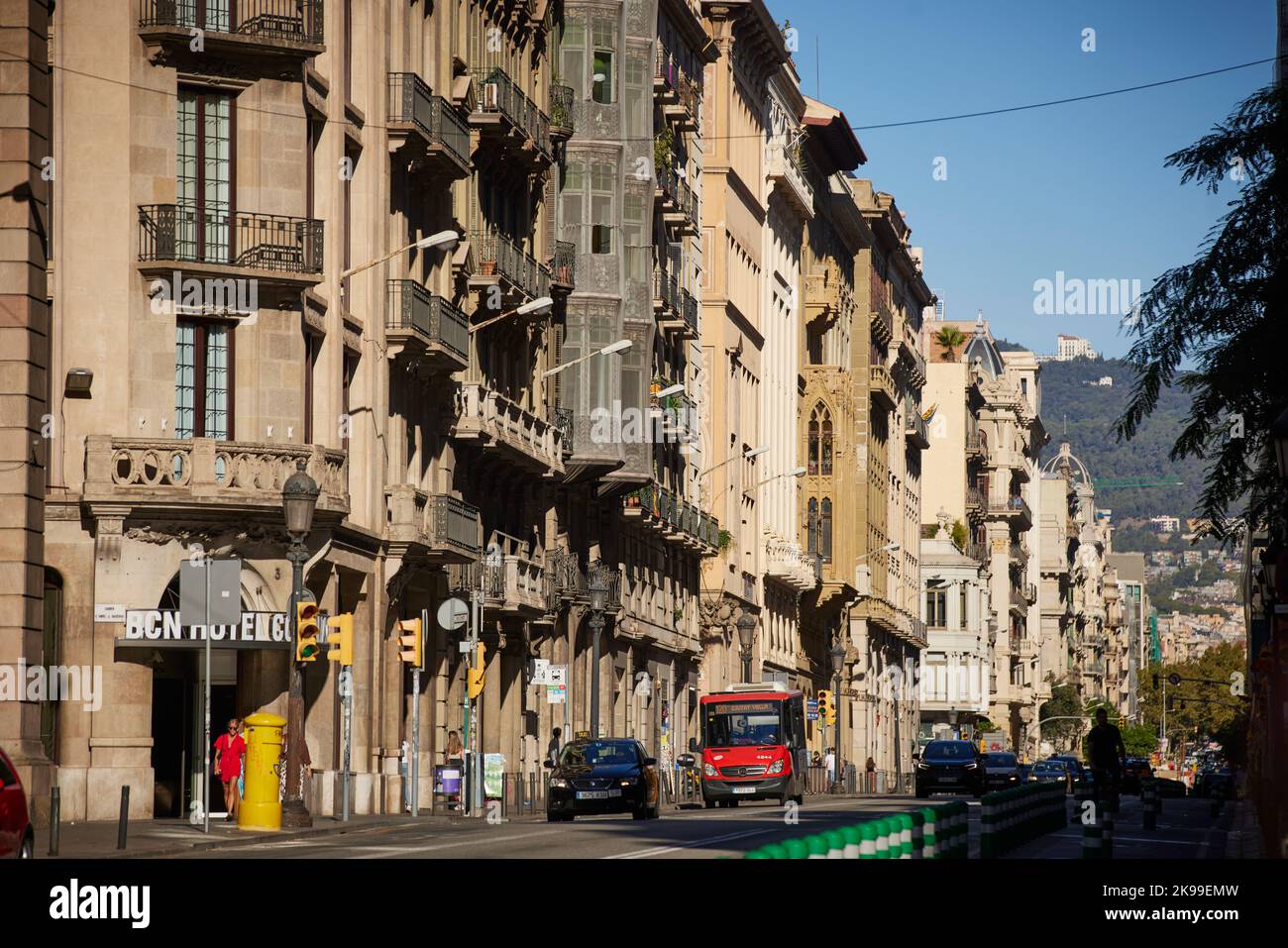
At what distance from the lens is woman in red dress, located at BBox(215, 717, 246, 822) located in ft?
131

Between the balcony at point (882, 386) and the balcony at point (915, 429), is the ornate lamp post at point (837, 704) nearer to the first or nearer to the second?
the balcony at point (882, 386)

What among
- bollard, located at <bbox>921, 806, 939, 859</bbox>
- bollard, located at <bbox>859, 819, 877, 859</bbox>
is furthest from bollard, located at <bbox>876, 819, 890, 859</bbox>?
bollard, located at <bbox>921, 806, 939, 859</bbox>

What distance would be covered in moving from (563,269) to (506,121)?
8672 millimetres

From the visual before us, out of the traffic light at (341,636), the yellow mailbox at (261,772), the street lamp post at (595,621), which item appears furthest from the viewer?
the street lamp post at (595,621)

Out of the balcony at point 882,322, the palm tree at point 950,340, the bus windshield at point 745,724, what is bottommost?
the bus windshield at point 745,724

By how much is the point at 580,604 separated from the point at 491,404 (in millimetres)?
10994

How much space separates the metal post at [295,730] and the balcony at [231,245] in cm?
594

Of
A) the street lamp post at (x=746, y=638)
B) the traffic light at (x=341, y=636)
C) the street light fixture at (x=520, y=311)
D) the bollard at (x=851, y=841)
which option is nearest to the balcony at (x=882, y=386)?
the street lamp post at (x=746, y=638)

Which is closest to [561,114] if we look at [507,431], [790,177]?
[507,431]

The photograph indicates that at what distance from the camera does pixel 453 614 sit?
47.8m

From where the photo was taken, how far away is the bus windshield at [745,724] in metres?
61.5

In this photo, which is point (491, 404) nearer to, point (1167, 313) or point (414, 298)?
point (414, 298)
